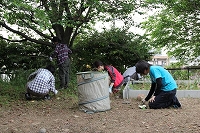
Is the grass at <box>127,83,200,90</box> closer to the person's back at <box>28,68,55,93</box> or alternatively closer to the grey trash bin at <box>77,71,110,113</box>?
the person's back at <box>28,68,55,93</box>

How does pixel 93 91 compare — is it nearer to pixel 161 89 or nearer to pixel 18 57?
pixel 161 89

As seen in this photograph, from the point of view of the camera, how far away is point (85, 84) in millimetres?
5691

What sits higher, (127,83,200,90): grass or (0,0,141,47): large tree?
(0,0,141,47): large tree

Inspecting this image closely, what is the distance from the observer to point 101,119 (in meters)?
5.04

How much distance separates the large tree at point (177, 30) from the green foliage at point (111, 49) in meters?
2.10

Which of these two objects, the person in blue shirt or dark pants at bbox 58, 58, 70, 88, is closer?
the person in blue shirt

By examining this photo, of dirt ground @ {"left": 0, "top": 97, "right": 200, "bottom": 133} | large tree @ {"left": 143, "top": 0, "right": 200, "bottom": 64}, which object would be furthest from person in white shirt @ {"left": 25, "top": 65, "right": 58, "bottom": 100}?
large tree @ {"left": 143, "top": 0, "right": 200, "bottom": 64}

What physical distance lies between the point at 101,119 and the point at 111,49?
6702mm

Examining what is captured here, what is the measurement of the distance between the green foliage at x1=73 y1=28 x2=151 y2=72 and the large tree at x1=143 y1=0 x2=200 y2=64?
210 centimetres

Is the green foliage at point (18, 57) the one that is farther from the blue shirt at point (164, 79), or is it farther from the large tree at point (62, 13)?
the blue shirt at point (164, 79)

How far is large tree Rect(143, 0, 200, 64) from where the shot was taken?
44.7 feet

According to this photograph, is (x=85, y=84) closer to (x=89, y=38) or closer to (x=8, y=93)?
(x=8, y=93)

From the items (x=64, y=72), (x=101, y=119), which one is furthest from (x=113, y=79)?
(x=101, y=119)

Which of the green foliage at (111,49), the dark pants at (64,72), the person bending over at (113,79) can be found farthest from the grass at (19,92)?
the green foliage at (111,49)
